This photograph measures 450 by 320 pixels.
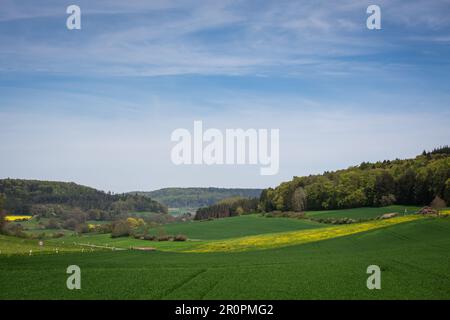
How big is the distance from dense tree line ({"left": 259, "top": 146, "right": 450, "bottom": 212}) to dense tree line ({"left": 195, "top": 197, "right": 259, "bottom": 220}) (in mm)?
19855

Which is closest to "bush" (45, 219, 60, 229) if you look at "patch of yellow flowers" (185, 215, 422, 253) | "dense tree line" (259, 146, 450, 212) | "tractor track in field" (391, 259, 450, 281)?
"dense tree line" (259, 146, 450, 212)

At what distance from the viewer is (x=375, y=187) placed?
118 metres

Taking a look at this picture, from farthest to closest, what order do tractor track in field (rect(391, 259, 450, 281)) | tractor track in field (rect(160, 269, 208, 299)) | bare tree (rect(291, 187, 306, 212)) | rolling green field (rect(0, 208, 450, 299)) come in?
bare tree (rect(291, 187, 306, 212)), tractor track in field (rect(391, 259, 450, 281)), tractor track in field (rect(160, 269, 208, 299)), rolling green field (rect(0, 208, 450, 299))

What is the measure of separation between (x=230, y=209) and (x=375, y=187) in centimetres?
6434

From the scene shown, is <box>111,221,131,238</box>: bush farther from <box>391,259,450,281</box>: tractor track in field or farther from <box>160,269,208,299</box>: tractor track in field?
<box>391,259,450,281</box>: tractor track in field

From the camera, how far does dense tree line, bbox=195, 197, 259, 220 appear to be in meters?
167

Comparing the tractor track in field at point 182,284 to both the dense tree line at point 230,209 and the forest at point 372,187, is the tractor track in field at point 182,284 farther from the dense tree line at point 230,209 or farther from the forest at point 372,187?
the dense tree line at point 230,209

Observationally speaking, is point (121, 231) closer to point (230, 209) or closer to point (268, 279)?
point (230, 209)

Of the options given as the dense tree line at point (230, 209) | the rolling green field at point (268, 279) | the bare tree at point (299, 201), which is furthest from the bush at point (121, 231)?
the dense tree line at point (230, 209)

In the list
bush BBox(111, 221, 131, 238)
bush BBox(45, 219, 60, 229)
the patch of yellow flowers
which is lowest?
bush BBox(45, 219, 60, 229)

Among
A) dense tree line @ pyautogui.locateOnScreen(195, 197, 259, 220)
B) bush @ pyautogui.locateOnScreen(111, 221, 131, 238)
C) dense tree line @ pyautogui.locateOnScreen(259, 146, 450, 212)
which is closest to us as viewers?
dense tree line @ pyautogui.locateOnScreen(259, 146, 450, 212)

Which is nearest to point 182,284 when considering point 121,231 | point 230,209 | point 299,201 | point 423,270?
point 423,270

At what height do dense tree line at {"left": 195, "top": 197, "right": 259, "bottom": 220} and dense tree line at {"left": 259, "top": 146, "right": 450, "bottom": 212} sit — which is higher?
dense tree line at {"left": 259, "top": 146, "right": 450, "bottom": 212}
